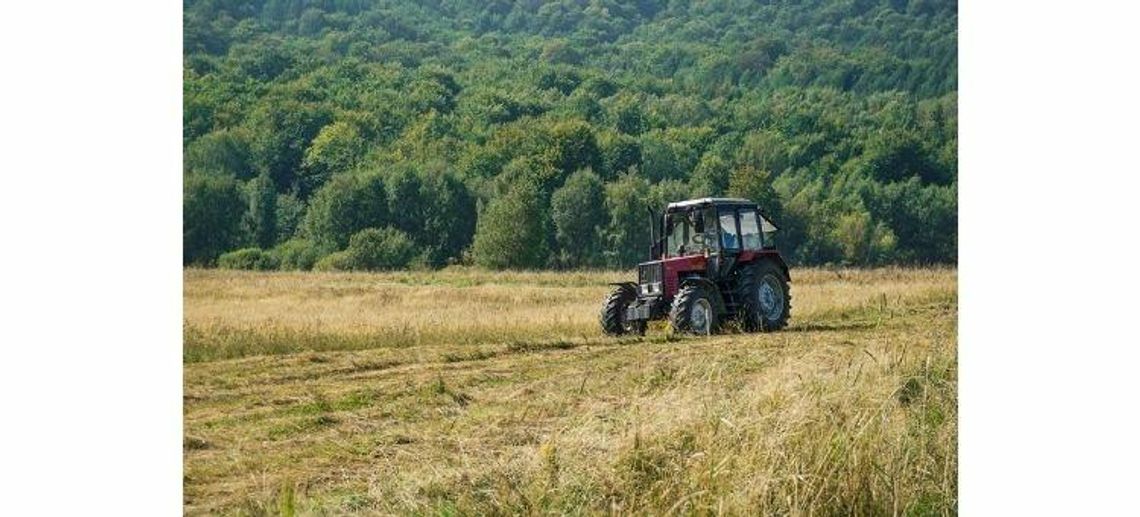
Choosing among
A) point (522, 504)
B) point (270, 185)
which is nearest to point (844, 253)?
point (522, 504)

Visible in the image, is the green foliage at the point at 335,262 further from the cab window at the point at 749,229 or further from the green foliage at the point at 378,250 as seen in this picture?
the cab window at the point at 749,229

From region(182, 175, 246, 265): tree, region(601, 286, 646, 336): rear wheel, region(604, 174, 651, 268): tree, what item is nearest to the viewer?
region(182, 175, 246, 265): tree

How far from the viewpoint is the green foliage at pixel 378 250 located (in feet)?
20.7

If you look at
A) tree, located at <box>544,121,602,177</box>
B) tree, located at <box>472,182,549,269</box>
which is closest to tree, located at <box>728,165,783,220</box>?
tree, located at <box>544,121,602,177</box>

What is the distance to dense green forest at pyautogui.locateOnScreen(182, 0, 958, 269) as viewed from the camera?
6262 millimetres

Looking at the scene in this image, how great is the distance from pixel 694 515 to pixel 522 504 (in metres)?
0.73

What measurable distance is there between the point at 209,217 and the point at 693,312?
2.91m

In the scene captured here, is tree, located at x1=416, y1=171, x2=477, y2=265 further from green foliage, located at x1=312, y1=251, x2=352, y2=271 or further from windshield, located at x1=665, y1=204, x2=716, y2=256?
windshield, located at x1=665, y1=204, x2=716, y2=256

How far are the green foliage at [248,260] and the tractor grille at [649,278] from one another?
2155 millimetres

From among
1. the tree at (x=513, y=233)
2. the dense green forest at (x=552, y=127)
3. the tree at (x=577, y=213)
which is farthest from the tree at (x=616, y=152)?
the tree at (x=513, y=233)

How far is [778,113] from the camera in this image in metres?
7.73

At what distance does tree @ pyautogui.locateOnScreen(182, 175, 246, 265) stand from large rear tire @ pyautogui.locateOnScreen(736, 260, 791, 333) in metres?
2.90

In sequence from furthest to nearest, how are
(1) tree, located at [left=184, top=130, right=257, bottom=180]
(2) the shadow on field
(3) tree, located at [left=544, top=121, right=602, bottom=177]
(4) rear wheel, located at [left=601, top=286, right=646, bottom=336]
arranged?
1. (2) the shadow on field
2. (4) rear wheel, located at [left=601, top=286, right=646, bottom=336]
3. (3) tree, located at [left=544, top=121, right=602, bottom=177]
4. (1) tree, located at [left=184, top=130, right=257, bottom=180]
